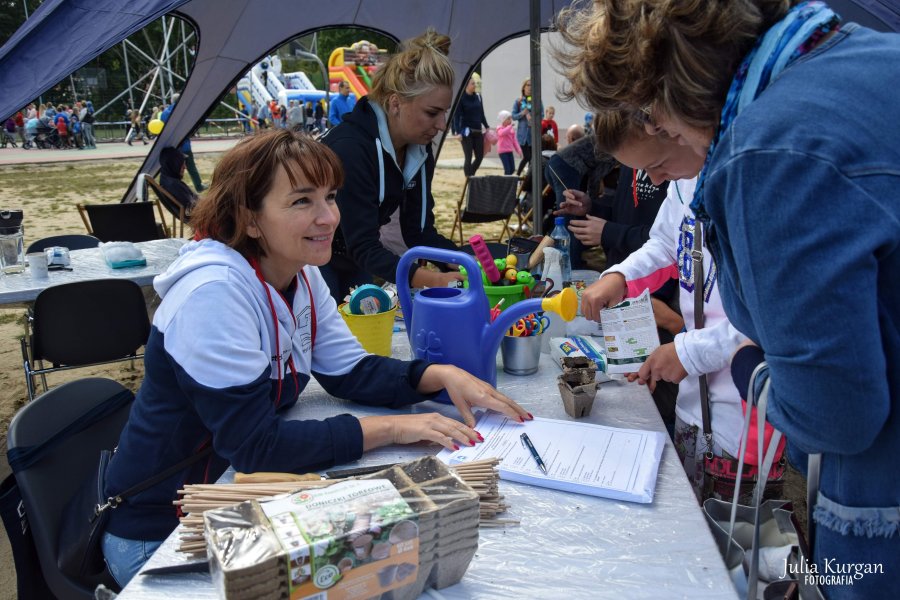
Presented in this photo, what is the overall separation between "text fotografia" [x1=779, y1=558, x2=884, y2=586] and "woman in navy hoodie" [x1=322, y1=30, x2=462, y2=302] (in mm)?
1617

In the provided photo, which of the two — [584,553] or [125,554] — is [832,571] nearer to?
[584,553]

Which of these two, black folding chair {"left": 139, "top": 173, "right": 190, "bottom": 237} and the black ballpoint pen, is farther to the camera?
black folding chair {"left": 139, "top": 173, "right": 190, "bottom": 237}

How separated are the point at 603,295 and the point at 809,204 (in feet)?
3.61

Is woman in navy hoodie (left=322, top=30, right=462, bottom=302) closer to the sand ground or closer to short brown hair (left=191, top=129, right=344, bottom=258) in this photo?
the sand ground

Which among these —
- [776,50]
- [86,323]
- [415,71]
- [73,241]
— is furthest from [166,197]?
[776,50]

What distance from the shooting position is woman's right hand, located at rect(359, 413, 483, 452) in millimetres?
1312

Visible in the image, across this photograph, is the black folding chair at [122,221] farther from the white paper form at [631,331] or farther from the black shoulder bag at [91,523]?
the white paper form at [631,331]

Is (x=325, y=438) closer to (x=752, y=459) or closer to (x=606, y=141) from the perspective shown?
(x=606, y=141)

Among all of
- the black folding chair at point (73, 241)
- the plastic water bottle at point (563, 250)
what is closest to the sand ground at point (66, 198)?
the black folding chair at point (73, 241)

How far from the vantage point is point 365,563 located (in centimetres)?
78

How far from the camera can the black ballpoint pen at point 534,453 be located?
124 centimetres

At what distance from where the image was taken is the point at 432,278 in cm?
209

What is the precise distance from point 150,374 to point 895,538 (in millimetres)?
1274

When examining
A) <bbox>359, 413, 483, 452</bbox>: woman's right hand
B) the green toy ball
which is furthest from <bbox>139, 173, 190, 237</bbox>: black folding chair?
<bbox>359, 413, 483, 452</bbox>: woman's right hand
